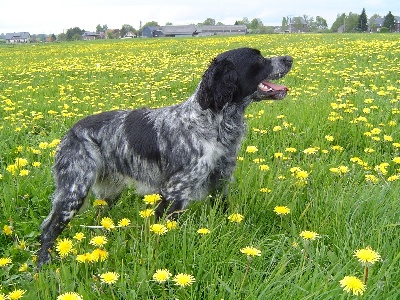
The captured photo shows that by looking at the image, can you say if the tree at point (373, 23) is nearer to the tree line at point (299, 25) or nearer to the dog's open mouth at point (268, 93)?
the tree line at point (299, 25)

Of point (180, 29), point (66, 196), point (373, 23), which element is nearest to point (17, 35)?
point (180, 29)

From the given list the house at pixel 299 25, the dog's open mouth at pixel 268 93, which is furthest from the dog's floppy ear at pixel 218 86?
the house at pixel 299 25

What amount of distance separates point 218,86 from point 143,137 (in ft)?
2.80

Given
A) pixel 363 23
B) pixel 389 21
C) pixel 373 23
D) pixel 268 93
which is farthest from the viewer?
pixel 373 23

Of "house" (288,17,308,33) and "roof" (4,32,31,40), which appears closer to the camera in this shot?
"house" (288,17,308,33)

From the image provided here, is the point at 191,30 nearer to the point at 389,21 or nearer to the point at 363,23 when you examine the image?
the point at 363,23

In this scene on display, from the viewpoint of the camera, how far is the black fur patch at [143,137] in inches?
157

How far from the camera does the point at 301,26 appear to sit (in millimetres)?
124625

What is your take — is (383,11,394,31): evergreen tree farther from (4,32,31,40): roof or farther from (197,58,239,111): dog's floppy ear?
(4,32,31,40): roof

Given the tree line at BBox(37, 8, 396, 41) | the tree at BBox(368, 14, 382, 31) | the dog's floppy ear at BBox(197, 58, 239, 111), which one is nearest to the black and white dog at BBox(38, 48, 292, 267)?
the dog's floppy ear at BBox(197, 58, 239, 111)

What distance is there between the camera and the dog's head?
12.5ft

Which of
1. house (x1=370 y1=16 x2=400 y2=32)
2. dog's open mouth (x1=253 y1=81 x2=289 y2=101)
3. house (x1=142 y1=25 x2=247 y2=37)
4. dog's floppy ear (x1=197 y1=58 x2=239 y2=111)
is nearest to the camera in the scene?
dog's floppy ear (x1=197 y1=58 x2=239 y2=111)

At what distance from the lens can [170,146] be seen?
3.86m

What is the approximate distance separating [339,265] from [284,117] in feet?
12.1
